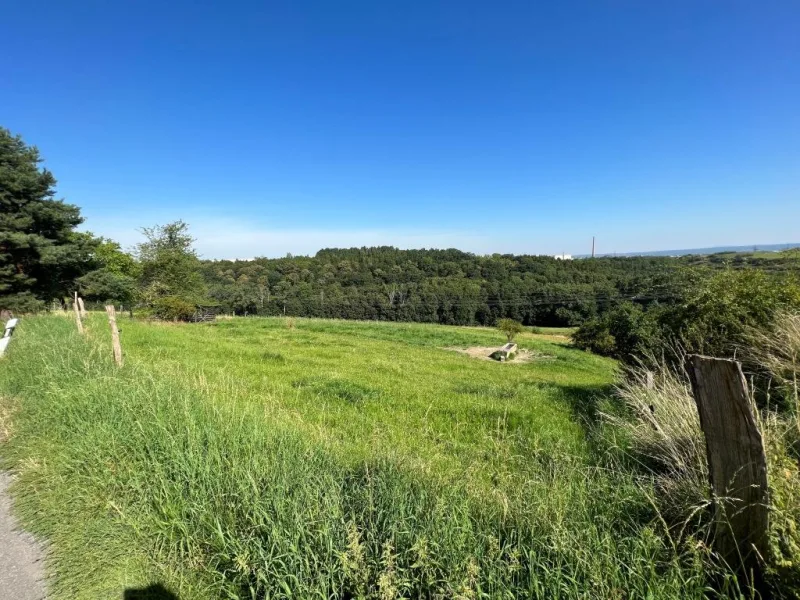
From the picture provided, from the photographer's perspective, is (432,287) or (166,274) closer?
(166,274)

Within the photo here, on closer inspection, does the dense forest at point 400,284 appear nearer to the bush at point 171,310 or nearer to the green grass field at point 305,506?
the bush at point 171,310

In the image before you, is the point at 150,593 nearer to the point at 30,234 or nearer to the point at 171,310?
the point at 30,234

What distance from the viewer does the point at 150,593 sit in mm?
2371

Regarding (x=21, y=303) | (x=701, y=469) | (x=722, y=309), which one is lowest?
(x=701, y=469)

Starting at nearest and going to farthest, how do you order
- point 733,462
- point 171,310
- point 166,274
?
point 733,462 → point 171,310 → point 166,274

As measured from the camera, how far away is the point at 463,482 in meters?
3.15

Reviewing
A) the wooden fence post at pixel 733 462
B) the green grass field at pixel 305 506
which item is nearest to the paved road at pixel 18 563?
the green grass field at pixel 305 506

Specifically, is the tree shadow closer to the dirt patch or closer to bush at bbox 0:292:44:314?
the dirt patch

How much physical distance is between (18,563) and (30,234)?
73.1 ft

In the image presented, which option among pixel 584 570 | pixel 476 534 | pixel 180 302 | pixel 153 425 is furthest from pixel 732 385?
pixel 180 302

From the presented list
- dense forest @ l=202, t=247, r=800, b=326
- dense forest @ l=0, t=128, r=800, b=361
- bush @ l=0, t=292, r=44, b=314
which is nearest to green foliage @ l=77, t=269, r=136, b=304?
dense forest @ l=0, t=128, r=800, b=361

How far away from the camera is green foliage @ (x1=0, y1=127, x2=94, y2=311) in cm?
1853

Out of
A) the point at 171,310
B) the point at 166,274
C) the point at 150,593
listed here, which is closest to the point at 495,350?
the point at 150,593

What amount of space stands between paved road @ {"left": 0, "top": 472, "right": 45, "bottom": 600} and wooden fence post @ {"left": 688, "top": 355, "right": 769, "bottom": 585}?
3850 mm
